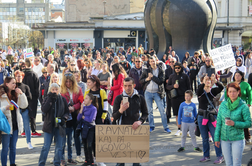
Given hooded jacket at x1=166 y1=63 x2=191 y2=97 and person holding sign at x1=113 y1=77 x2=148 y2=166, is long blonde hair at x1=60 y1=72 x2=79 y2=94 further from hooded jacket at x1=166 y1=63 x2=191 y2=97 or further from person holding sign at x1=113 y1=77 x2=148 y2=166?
hooded jacket at x1=166 y1=63 x2=191 y2=97

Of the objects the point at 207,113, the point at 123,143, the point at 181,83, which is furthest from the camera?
the point at 181,83

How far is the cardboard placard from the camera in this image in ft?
16.7

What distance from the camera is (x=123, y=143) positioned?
5.09m

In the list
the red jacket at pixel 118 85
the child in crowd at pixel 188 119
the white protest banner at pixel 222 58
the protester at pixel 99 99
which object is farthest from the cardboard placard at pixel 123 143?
the white protest banner at pixel 222 58

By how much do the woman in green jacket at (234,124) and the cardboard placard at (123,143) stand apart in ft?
3.97

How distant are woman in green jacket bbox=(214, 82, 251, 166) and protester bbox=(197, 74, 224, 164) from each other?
1.33 meters

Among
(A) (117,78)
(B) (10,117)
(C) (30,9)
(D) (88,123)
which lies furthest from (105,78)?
(C) (30,9)

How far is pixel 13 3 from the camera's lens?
452 feet

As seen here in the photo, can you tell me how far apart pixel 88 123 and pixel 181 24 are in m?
14.9

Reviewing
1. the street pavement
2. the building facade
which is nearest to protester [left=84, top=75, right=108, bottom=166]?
the street pavement

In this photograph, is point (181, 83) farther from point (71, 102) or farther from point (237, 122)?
point (237, 122)

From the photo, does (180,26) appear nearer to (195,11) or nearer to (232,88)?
(195,11)

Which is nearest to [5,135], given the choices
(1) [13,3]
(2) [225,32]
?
(2) [225,32]

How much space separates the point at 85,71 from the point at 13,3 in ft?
455
